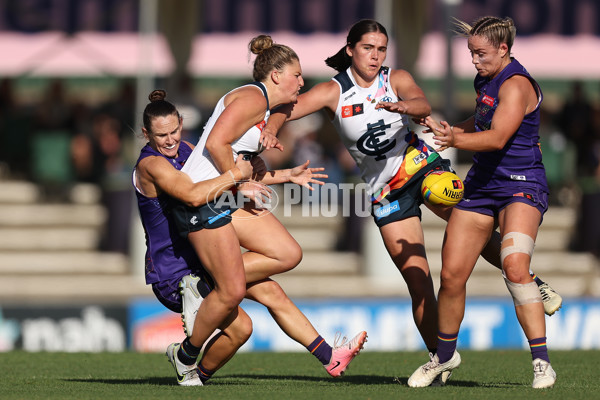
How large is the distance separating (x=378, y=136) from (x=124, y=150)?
29.1ft

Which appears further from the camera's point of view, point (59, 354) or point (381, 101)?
point (59, 354)

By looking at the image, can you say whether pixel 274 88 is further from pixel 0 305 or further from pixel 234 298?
pixel 0 305

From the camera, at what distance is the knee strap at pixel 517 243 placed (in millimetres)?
6566

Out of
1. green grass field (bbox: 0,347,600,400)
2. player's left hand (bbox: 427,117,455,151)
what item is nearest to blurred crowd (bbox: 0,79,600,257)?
green grass field (bbox: 0,347,600,400)

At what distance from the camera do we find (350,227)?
596 inches

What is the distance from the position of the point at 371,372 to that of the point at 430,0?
31.9 feet

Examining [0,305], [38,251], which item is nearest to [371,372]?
[0,305]

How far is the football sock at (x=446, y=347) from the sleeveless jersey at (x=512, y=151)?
97 centimetres

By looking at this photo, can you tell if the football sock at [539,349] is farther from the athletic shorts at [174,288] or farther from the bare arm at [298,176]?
the athletic shorts at [174,288]

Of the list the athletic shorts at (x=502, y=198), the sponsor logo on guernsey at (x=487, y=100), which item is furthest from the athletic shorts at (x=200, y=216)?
the sponsor logo on guernsey at (x=487, y=100)

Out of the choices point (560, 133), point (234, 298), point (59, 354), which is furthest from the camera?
point (560, 133)

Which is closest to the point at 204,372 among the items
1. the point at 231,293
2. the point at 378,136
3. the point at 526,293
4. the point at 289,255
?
the point at 231,293

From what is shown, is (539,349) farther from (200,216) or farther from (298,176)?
(200,216)

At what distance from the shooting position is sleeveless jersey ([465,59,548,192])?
6738mm
